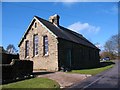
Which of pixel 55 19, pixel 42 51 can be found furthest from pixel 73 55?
pixel 55 19

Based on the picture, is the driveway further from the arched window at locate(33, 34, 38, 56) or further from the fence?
the arched window at locate(33, 34, 38, 56)

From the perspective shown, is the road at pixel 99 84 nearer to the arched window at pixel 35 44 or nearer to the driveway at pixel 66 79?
the driveway at pixel 66 79

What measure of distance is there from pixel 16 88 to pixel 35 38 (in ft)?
64.1

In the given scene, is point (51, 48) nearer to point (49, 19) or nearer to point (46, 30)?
point (46, 30)

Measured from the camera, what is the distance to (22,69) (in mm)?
22172

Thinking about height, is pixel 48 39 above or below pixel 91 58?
above

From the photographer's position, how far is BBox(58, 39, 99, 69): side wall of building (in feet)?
101

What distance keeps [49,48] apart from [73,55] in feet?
15.6

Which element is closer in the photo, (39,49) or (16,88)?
(16,88)

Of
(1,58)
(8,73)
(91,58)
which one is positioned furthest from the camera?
(91,58)

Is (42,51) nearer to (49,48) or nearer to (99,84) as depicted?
(49,48)

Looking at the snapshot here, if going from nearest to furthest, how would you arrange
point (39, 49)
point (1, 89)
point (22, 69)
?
point (1, 89) → point (22, 69) → point (39, 49)

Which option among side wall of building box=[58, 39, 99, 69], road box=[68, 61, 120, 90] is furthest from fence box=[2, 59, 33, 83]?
side wall of building box=[58, 39, 99, 69]

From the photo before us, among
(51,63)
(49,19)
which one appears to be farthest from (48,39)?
(49,19)
